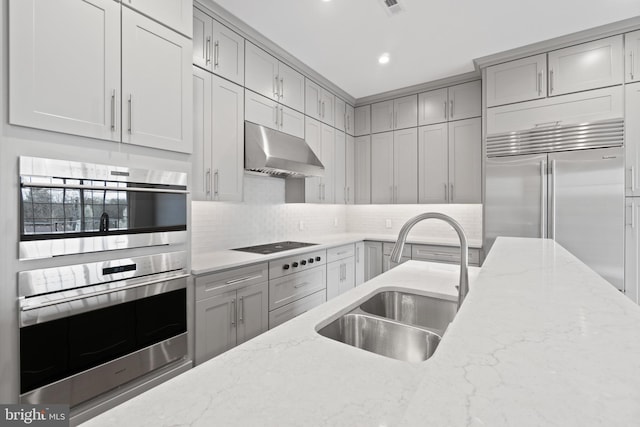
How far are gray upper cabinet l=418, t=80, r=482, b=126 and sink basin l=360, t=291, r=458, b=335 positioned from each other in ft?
9.72

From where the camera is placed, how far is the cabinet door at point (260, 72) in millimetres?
2758

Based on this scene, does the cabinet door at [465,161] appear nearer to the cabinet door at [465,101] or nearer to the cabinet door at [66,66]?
the cabinet door at [465,101]

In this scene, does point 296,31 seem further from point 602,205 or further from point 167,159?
point 602,205

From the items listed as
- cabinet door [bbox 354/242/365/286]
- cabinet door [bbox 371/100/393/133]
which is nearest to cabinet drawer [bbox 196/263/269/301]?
cabinet door [bbox 354/242/365/286]

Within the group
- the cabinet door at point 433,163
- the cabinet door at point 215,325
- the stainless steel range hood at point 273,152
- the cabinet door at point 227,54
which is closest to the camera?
the cabinet door at point 215,325

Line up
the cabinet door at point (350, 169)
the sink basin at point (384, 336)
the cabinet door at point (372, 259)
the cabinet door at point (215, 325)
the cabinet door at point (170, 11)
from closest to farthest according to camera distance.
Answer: the sink basin at point (384, 336) → the cabinet door at point (170, 11) → the cabinet door at point (215, 325) → the cabinet door at point (372, 259) → the cabinet door at point (350, 169)

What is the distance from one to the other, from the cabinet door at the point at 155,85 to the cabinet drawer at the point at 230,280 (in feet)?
2.92

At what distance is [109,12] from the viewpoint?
1.56 meters

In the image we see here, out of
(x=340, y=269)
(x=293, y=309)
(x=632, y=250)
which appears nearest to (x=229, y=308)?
(x=293, y=309)

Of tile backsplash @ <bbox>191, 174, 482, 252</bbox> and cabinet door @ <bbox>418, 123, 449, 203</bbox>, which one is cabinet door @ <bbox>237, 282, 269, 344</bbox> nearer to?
tile backsplash @ <bbox>191, 174, 482, 252</bbox>

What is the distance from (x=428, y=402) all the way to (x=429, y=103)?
4.15 meters

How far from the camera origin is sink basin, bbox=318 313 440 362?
1.08 m

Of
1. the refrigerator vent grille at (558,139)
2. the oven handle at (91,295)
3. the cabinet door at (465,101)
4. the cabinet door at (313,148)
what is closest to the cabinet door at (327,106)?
the cabinet door at (313,148)

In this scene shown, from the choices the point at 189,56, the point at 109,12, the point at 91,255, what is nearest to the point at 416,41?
the point at 189,56
